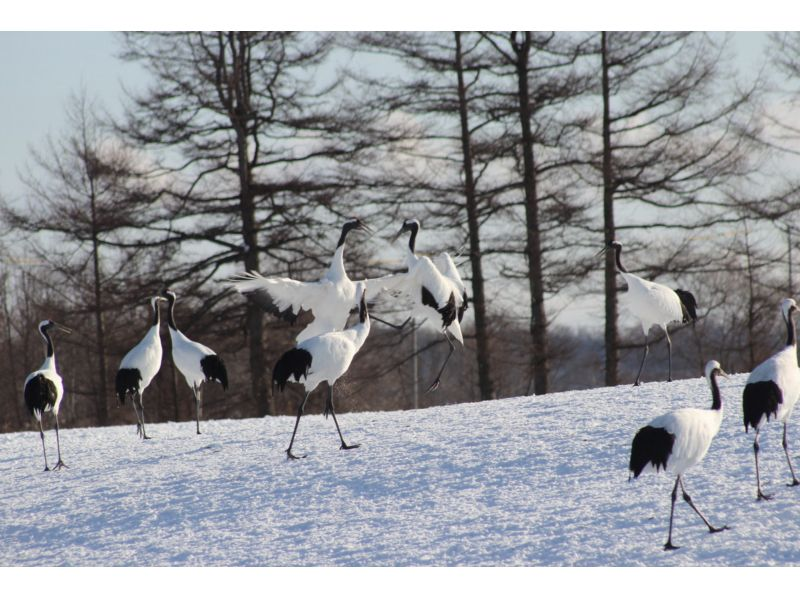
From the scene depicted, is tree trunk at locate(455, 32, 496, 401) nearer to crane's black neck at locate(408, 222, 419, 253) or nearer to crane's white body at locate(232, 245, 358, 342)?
crane's black neck at locate(408, 222, 419, 253)

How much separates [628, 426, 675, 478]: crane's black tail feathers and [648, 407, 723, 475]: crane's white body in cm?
3

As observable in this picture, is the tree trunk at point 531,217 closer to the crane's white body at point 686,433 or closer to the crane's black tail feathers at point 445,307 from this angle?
the crane's black tail feathers at point 445,307

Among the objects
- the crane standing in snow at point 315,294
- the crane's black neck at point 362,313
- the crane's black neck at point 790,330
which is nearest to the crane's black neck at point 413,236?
the crane standing in snow at point 315,294

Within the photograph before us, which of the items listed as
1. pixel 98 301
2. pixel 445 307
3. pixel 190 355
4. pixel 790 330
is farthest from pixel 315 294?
pixel 98 301

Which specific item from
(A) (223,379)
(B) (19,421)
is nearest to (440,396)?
(B) (19,421)

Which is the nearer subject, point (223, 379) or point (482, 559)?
point (482, 559)

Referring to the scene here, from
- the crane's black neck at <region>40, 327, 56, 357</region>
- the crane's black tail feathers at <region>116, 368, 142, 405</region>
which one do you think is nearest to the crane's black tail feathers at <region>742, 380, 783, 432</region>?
the crane's black tail feathers at <region>116, 368, 142, 405</region>

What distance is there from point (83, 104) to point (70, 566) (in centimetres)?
1349

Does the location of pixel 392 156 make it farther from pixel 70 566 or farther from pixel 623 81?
pixel 70 566

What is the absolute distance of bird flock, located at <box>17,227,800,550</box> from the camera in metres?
6.86

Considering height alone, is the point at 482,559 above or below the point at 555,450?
below

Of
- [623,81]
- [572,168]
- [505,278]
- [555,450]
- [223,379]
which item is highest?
[623,81]

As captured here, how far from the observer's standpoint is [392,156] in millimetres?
18219

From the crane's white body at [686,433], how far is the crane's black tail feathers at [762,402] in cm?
63
